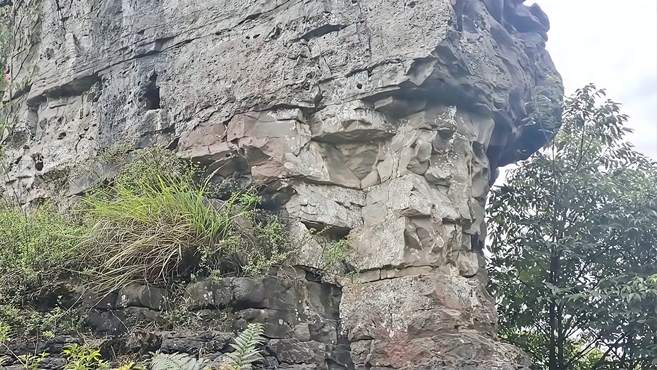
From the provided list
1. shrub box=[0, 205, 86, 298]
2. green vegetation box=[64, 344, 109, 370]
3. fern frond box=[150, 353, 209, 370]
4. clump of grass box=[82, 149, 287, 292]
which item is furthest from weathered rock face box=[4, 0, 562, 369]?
shrub box=[0, 205, 86, 298]

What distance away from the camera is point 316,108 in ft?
19.6

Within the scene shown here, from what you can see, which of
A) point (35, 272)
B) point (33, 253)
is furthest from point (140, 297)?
point (33, 253)

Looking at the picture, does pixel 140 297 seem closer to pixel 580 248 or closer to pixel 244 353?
pixel 244 353

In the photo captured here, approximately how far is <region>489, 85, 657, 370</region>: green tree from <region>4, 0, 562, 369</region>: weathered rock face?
1.18 meters

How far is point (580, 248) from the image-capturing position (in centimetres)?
793

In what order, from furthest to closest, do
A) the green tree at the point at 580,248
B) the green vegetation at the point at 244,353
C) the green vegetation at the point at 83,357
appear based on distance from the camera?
1. the green tree at the point at 580,248
2. the green vegetation at the point at 83,357
3. the green vegetation at the point at 244,353

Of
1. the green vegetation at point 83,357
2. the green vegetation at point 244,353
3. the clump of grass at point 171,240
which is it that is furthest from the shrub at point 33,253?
the green vegetation at point 244,353

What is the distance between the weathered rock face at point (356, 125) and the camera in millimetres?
→ 5293

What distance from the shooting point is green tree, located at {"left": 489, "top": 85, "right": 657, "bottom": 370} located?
7.57m

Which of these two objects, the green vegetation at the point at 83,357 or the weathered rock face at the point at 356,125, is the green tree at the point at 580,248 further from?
the green vegetation at the point at 83,357

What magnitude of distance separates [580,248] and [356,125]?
3.72 meters

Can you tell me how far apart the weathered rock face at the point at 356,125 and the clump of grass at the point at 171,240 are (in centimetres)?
53

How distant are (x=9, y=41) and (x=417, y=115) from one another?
615cm

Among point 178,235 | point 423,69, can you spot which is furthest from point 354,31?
point 178,235
